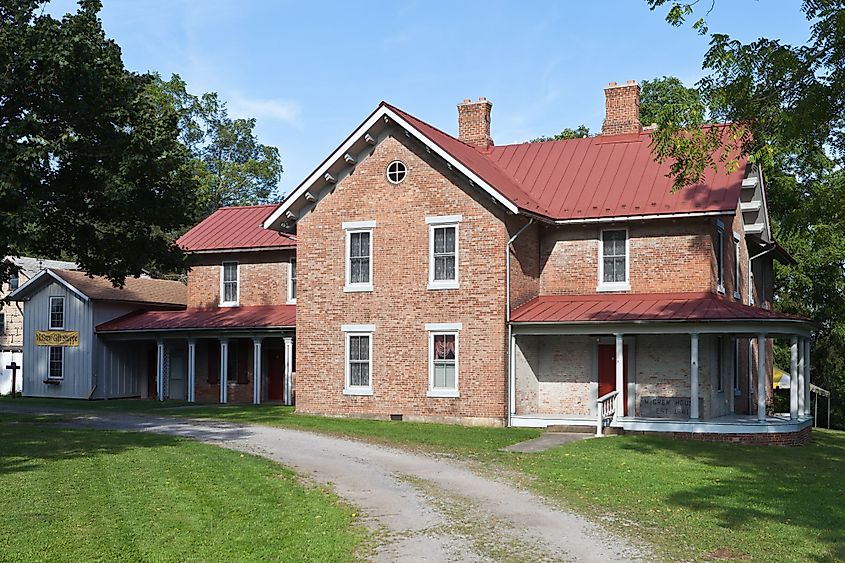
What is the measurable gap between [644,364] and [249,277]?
15.8 meters

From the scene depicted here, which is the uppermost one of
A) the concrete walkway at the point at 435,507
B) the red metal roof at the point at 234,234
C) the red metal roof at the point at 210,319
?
the red metal roof at the point at 234,234

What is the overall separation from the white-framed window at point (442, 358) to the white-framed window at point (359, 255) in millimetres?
2450

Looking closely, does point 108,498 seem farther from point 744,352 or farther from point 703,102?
point 744,352

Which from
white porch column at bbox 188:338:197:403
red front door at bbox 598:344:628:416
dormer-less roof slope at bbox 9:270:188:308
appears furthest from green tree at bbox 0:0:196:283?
red front door at bbox 598:344:628:416

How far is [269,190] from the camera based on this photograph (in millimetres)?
66375

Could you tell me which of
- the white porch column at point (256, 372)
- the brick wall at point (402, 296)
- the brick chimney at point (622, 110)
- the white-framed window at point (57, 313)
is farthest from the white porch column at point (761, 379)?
the white-framed window at point (57, 313)

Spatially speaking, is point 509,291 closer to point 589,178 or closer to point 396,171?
point 396,171

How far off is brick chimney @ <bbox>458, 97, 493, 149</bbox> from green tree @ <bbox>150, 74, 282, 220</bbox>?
29.1m

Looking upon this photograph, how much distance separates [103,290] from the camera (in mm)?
38969

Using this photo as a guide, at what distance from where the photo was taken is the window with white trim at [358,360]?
27.9m

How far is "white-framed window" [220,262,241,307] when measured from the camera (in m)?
36.8

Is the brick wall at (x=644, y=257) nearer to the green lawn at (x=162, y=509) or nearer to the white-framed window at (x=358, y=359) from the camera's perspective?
the white-framed window at (x=358, y=359)

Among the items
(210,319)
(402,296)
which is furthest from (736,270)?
(210,319)

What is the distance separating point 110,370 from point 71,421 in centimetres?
1267
